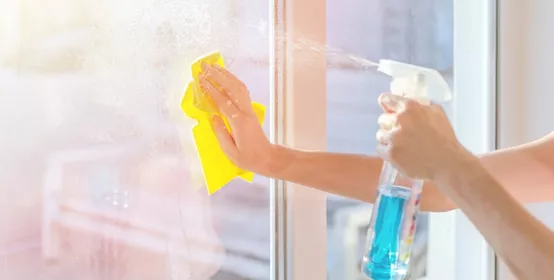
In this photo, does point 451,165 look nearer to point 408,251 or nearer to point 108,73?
point 408,251

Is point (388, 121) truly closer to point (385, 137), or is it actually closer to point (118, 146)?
point (385, 137)

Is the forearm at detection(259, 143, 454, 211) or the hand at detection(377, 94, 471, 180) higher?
the hand at detection(377, 94, 471, 180)

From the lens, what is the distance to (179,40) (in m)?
0.84

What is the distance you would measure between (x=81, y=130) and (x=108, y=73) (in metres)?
0.08

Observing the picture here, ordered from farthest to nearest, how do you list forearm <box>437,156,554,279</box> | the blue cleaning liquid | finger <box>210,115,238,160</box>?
finger <box>210,115,238,160</box>
the blue cleaning liquid
forearm <box>437,156,554,279</box>

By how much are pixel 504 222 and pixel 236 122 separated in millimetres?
360

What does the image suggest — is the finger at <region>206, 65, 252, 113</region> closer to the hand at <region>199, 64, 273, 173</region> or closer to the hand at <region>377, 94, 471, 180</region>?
the hand at <region>199, 64, 273, 173</region>

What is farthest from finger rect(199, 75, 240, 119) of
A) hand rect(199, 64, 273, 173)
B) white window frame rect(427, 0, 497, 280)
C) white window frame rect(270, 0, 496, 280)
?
white window frame rect(427, 0, 497, 280)

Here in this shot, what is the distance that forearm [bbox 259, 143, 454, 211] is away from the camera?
822 mm

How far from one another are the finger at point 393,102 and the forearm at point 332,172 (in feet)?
0.56

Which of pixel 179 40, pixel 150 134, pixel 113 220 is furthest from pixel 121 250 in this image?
pixel 179 40

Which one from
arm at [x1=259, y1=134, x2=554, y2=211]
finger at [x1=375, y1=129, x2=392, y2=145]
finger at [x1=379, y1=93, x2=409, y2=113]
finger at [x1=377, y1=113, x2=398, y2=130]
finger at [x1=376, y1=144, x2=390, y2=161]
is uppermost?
finger at [x1=379, y1=93, x2=409, y2=113]

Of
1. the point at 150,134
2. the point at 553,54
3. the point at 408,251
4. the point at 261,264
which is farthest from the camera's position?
the point at 553,54

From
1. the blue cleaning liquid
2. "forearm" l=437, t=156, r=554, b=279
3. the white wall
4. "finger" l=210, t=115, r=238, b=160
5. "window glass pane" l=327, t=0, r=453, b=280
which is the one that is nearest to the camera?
"forearm" l=437, t=156, r=554, b=279
